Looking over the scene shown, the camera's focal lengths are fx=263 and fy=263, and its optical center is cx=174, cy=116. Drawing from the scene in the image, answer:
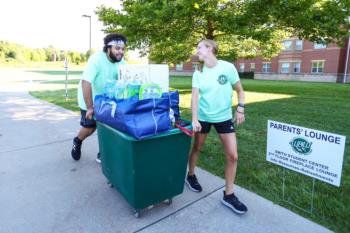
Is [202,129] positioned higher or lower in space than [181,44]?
lower

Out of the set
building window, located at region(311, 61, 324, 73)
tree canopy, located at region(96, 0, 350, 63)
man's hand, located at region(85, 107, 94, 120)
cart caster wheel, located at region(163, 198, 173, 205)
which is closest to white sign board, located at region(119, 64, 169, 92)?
man's hand, located at region(85, 107, 94, 120)

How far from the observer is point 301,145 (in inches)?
110

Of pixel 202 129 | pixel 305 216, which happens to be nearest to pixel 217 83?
pixel 202 129

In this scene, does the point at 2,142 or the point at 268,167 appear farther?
the point at 2,142

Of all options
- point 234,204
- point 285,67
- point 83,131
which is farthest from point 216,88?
point 285,67

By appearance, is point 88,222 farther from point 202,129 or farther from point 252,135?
point 252,135

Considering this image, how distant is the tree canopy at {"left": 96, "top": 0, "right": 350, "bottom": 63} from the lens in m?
10.4

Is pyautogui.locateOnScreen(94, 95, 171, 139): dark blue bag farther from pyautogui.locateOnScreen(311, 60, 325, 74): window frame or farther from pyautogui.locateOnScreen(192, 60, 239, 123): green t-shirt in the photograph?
pyautogui.locateOnScreen(311, 60, 325, 74): window frame

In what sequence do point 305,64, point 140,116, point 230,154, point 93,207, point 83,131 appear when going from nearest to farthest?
point 140,116
point 230,154
point 93,207
point 83,131
point 305,64

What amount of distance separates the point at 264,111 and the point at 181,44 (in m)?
7.16

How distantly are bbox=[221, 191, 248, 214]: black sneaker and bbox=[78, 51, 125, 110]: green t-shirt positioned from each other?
6.75 ft

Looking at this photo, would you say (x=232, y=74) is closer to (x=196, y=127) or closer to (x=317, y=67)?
(x=196, y=127)

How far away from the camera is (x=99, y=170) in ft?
12.9

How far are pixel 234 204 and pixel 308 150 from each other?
0.96 meters
